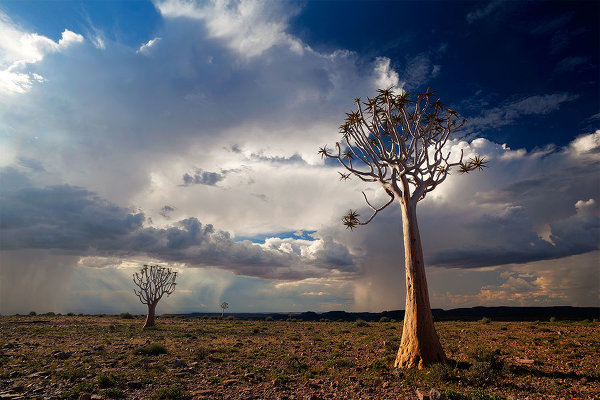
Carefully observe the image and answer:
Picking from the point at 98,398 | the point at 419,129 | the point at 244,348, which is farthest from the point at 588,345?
the point at 98,398

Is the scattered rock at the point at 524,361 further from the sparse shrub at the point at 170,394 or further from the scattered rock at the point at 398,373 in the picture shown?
the sparse shrub at the point at 170,394

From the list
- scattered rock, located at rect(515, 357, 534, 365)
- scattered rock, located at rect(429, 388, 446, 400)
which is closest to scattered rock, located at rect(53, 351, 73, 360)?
scattered rock, located at rect(429, 388, 446, 400)

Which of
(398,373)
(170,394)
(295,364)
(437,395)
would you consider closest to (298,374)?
(295,364)

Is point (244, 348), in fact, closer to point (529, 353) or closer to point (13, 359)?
point (13, 359)

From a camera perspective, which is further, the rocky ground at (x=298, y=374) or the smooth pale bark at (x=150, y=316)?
the smooth pale bark at (x=150, y=316)

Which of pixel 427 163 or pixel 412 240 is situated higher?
pixel 427 163

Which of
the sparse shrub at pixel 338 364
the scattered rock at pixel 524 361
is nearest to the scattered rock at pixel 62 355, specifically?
the sparse shrub at pixel 338 364

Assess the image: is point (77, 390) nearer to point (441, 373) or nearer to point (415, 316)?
point (441, 373)

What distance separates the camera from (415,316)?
1310cm

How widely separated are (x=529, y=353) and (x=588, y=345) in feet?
13.9

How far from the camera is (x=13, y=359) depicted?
15836 millimetres

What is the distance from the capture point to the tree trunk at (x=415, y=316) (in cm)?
1259

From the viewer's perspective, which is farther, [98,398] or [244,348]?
[244,348]

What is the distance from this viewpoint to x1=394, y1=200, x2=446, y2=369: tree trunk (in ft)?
41.3
